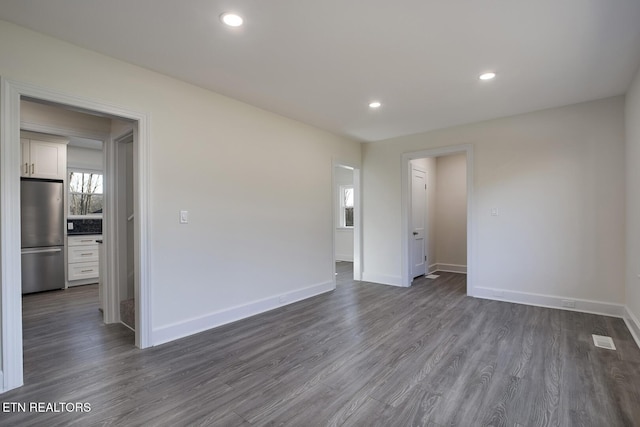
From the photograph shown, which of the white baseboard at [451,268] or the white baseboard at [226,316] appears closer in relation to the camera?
the white baseboard at [226,316]

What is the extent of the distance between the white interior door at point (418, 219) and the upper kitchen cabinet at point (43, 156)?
6167 mm

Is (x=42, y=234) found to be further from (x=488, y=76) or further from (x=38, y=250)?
(x=488, y=76)

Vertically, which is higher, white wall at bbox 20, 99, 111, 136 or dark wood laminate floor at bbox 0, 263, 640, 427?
white wall at bbox 20, 99, 111, 136

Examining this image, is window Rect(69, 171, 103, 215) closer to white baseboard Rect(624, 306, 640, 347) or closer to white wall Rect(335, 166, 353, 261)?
→ white wall Rect(335, 166, 353, 261)

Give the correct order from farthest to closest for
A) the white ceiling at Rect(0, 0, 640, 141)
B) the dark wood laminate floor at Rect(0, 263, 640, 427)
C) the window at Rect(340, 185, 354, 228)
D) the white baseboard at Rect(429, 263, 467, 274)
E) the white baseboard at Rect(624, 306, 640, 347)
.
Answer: the window at Rect(340, 185, 354, 228)
the white baseboard at Rect(429, 263, 467, 274)
the white baseboard at Rect(624, 306, 640, 347)
the white ceiling at Rect(0, 0, 640, 141)
the dark wood laminate floor at Rect(0, 263, 640, 427)

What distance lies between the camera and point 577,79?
311 cm

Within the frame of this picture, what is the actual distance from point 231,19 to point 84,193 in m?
5.72

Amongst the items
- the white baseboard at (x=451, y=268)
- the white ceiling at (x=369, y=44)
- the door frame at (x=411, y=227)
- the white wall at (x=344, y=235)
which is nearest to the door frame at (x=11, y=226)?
the white ceiling at (x=369, y=44)

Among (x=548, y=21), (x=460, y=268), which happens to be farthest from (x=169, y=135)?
(x=460, y=268)

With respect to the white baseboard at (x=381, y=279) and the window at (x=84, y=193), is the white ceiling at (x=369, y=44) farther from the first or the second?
the window at (x=84, y=193)

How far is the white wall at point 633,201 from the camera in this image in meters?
2.92

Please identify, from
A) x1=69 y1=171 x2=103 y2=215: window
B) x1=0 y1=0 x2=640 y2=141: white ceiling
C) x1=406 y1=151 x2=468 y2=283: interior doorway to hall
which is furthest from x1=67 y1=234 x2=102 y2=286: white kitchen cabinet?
x1=406 y1=151 x2=468 y2=283: interior doorway to hall

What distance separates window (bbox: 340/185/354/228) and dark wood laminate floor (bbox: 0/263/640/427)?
468cm

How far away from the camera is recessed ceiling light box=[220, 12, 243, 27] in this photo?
208cm
